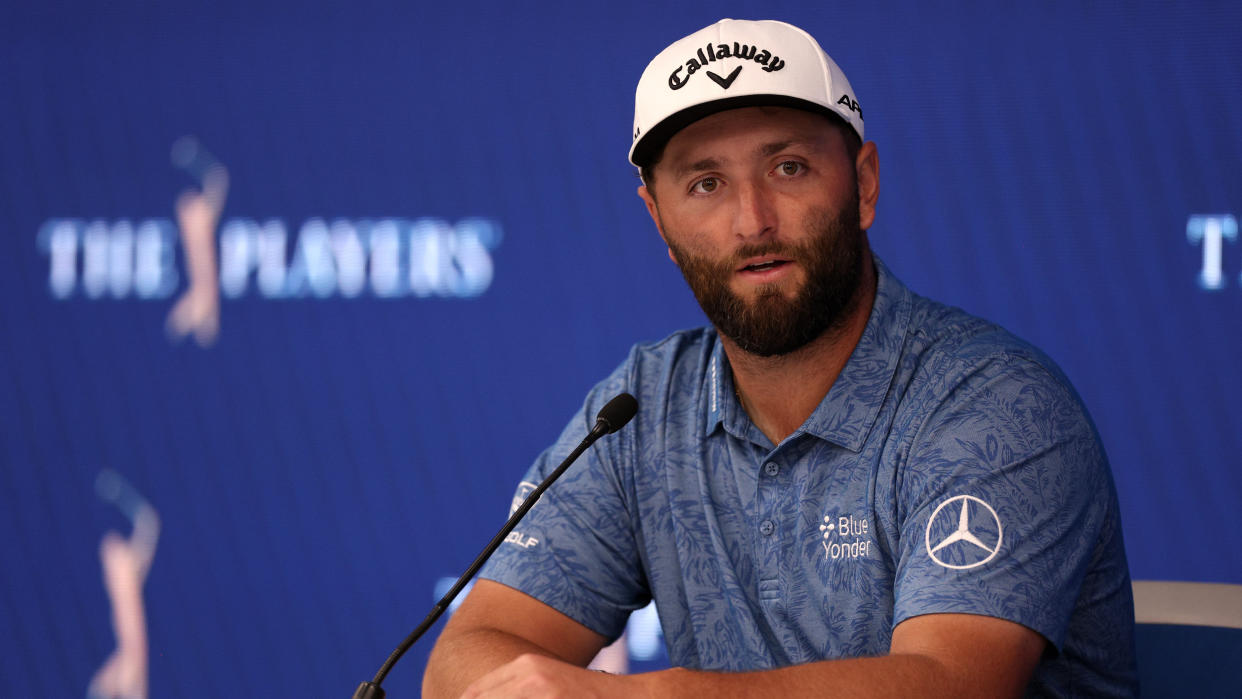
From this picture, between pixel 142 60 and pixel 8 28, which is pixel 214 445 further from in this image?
pixel 8 28

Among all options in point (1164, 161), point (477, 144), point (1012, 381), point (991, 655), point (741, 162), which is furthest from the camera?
point (477, 144)

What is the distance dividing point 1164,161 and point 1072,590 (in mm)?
1417

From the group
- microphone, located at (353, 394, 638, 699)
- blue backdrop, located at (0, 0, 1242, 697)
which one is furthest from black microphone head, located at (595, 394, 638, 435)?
blue backdrop, located at (0, 0, 1242, 697)

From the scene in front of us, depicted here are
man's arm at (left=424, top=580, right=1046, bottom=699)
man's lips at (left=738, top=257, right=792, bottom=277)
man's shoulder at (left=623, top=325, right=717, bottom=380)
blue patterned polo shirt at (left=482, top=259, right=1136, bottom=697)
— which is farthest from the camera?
man's shoulder at (left=623, top=325, right=717, bottom=380)

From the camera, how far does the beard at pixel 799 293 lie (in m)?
1.23

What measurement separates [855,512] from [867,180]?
438 mm

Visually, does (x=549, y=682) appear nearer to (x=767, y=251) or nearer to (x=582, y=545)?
(x=582, y=545)

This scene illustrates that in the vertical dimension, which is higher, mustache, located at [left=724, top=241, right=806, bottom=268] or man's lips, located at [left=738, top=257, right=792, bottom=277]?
mustache, located at [left=724, top=241, right=806, bottom=268]

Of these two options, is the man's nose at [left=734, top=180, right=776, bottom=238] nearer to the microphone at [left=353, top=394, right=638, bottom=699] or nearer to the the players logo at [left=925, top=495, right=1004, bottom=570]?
the microphone at [left=353, top=394, right=638, bottom=699]

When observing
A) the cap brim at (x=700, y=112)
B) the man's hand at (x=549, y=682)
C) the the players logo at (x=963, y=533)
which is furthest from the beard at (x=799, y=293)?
the man's hand at (x=549, y=682)

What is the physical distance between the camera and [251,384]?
2318mm

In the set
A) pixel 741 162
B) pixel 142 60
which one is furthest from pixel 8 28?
pixel 741 162

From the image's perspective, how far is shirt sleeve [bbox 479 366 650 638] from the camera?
129 centimetres

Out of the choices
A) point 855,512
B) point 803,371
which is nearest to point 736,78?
point 803,371
